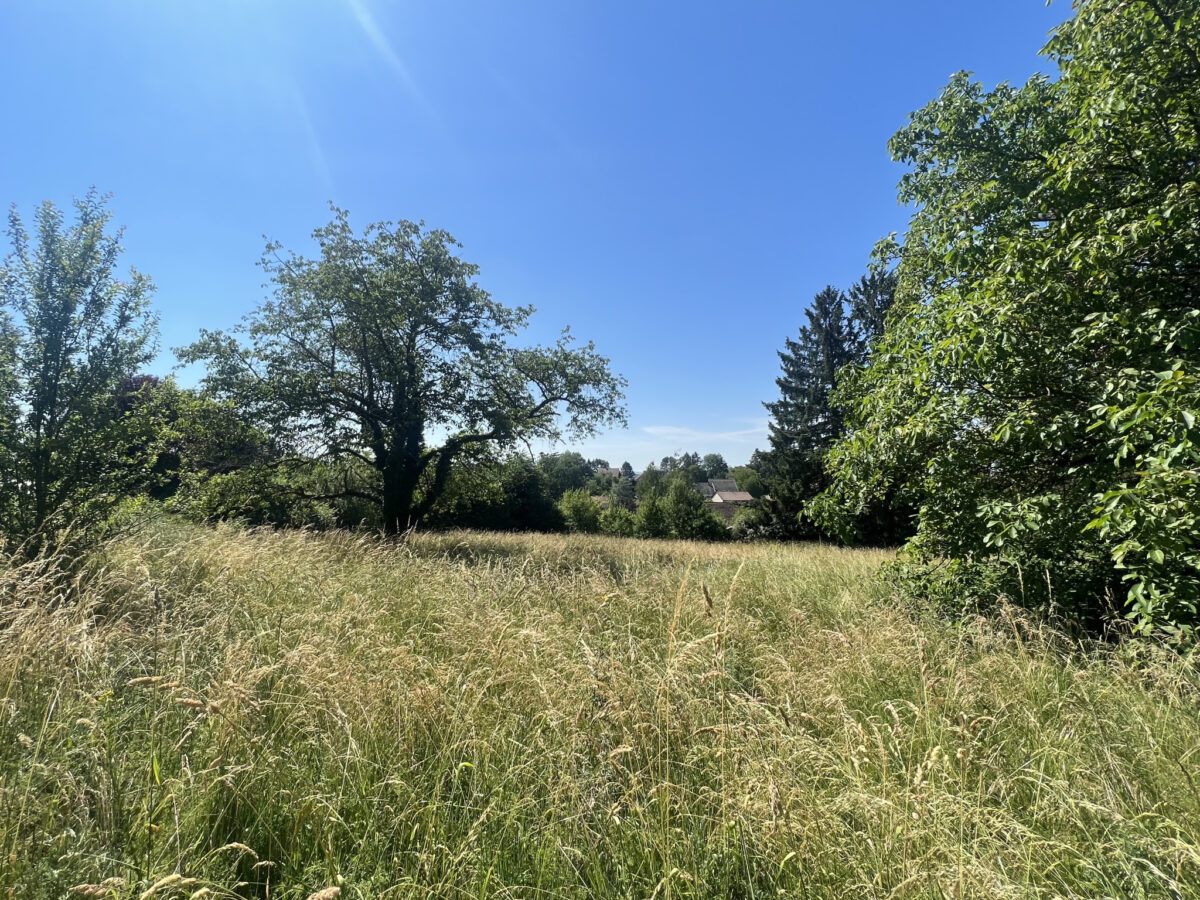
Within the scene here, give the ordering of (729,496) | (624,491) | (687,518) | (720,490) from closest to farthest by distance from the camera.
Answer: (687,518), (729,496), (624,491), (720,490)

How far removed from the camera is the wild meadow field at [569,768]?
161 centimetres

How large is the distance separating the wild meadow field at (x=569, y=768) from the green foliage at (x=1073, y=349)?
1.14m

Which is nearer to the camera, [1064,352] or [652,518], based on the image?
[1064,352]

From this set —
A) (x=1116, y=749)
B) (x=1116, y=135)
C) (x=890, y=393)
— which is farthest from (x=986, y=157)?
(x=1116, y=749)

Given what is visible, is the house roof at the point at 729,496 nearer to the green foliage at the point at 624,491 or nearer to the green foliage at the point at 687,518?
the green foliage at the point at 624,491

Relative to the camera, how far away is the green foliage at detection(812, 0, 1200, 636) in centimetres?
329

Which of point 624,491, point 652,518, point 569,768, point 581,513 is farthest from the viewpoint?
point 624,491

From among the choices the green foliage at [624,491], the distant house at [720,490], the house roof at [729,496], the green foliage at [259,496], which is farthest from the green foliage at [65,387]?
the distant house at [720,490]

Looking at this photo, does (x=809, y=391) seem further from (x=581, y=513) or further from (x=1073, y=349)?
(x=1073, y=349)

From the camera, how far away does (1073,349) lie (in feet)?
14.0

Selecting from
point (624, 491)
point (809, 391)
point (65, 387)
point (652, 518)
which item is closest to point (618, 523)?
point (652, 518)

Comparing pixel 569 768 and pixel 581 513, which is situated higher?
pixel 581 513

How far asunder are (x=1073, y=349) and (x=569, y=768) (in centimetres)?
554

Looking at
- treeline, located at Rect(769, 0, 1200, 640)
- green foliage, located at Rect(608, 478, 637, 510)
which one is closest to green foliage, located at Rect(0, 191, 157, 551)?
treeline, located at Rect(769, 0, 1200, 640)
